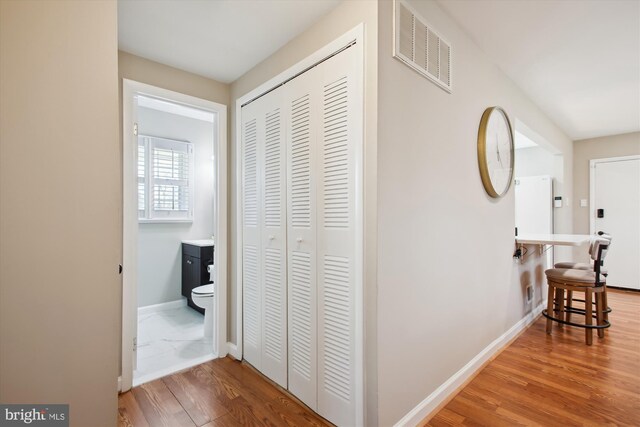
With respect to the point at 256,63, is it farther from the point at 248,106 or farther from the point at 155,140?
the point at 155,140

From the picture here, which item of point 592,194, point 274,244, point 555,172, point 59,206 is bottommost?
point 274,244

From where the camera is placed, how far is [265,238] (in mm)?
2119

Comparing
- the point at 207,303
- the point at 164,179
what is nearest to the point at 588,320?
the point at 207,303

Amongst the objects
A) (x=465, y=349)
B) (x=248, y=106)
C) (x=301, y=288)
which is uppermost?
(x=248, y=106)

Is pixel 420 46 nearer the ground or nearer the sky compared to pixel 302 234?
nearer the sky

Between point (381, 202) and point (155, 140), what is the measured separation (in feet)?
10.6

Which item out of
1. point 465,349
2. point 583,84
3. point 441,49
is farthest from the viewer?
point 583,84

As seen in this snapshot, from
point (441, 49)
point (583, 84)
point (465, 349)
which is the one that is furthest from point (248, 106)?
point (583, 84)

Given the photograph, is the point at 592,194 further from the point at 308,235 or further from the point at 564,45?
the point at 308,235

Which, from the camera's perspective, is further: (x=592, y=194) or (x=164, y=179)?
(x=592, y=194)

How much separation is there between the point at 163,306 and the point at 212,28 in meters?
3.17

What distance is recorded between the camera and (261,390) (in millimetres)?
1968

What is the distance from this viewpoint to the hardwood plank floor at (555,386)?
1.67 meters

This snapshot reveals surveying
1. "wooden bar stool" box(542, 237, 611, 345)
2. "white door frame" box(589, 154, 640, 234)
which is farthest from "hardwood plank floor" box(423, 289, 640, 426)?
"white door frame" box(589, 154, 640, 234)
